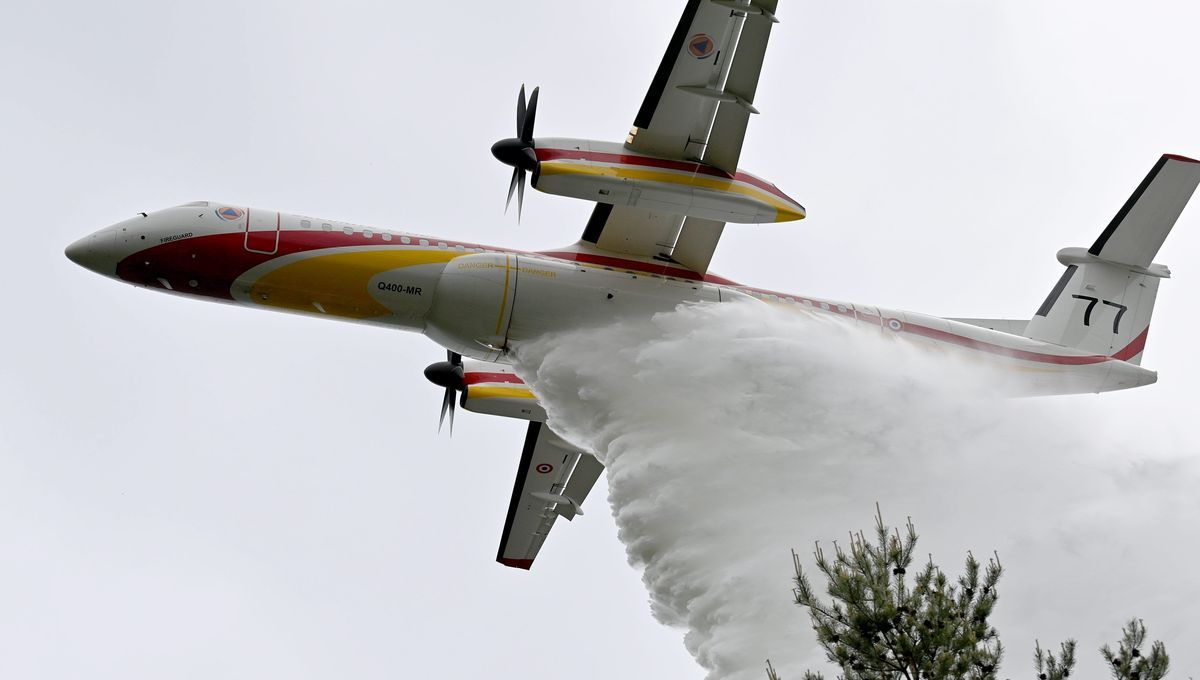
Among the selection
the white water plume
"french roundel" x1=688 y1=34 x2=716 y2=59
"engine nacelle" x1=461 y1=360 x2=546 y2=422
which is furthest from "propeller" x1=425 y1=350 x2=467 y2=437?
"french roundel" x1=688 y1=34 x2=716 y2=59

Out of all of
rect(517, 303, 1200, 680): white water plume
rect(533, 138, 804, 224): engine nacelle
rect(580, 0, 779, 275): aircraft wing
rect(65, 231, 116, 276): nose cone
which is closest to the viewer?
rect(517, 303, 1200, 680): white water plume

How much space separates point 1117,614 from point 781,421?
185 inches

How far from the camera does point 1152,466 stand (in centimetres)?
1366

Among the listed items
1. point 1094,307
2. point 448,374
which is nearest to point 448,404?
point 448,374

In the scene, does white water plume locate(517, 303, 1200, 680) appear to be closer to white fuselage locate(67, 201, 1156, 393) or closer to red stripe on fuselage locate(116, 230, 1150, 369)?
white fuselage locate(67, 201, 1156, 393)

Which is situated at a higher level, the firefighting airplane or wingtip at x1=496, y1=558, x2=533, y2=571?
the firefighting airplane

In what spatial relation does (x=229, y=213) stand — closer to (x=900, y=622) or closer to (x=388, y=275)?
(x=388, y=275)

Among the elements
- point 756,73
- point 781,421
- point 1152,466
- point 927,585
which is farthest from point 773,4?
point 927,585

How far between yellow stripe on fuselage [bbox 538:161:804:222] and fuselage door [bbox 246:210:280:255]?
145 inches

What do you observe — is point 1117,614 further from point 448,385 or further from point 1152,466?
point 448,385

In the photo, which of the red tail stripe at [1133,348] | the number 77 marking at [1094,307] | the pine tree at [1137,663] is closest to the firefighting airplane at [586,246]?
the number 77 marking at [1094,307]

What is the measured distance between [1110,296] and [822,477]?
24.5ft

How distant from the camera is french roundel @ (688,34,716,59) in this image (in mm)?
14203

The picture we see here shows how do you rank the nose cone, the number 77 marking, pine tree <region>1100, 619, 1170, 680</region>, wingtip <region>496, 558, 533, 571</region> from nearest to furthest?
pine tree <region>1100, 619, 1170, 680</region>, the nose cone, the number 77 marking, wingtip <region>496, 558, 533, 571</region>
